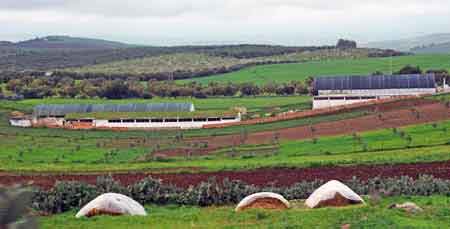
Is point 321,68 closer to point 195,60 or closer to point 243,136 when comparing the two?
point 195,60

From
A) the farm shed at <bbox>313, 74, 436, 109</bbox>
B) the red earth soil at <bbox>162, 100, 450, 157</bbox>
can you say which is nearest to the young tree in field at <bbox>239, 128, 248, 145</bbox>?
the red earth soil at <bbox>162, 100, 450, 157</bbox>

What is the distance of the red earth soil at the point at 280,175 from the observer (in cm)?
2766

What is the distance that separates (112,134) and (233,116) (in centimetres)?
1066

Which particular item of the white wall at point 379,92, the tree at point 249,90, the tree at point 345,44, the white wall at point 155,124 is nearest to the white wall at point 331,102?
the white wall at point 379,92

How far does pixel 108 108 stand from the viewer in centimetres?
7050

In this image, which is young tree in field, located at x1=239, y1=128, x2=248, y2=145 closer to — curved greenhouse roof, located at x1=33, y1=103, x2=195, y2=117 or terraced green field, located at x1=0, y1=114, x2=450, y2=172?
terraced green field, located at x1=0, y1=114, x2=450, y2=172

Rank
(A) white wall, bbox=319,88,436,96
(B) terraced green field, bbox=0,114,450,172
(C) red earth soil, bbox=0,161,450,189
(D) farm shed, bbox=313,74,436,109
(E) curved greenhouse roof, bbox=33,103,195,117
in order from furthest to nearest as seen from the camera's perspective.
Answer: (A) white wall, bbox=319,88,436,96, (E) curved greenhouse roof, bbox=33,103,195,117, (D) farm shed, bbox=313,74,436,109, (B) terraced green field, bbox=0,114,450,172, (C) red earth soil, bbox=0,161,450,189

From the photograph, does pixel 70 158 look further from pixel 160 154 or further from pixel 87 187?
pixel 87 187

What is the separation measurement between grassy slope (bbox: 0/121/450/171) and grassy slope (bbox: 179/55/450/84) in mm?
58586

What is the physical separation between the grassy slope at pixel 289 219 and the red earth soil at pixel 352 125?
2347 cm

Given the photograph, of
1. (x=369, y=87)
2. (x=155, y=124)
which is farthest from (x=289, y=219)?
(x=369, y=87)

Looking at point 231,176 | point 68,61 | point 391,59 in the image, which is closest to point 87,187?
point 231,176

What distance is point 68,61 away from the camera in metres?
163

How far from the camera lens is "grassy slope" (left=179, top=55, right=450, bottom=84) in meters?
104
